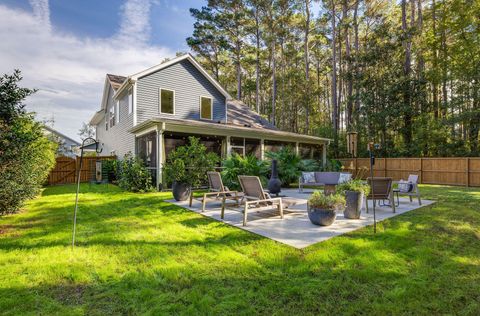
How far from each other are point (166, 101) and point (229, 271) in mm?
12512

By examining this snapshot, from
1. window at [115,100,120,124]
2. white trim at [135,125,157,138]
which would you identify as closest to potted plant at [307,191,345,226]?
white trim at [135,125,157,138]

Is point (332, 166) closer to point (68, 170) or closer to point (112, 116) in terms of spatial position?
point (112, 116)

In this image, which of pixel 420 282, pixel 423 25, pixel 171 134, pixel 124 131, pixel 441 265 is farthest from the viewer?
pixel 423 25

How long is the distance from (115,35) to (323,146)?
14.0 meters

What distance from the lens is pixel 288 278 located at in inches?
114

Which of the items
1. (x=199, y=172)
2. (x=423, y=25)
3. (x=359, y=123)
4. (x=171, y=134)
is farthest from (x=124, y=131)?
(x=423, y=25)

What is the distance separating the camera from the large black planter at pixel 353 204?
5.65 metres

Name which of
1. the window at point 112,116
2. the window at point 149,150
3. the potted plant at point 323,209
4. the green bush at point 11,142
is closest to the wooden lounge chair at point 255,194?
the potted plant at point 323,209

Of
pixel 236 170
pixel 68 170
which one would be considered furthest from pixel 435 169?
pixel 68 170

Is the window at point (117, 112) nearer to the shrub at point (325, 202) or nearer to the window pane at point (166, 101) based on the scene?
the window pane at point (166, 101)

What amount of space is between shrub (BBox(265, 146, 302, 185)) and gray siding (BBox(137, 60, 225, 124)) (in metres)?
5.19

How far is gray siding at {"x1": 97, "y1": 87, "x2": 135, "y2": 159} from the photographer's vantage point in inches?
560

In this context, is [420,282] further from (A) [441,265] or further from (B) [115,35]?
(B) [115,35]

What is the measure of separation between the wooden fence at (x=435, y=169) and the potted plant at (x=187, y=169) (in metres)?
8.26
